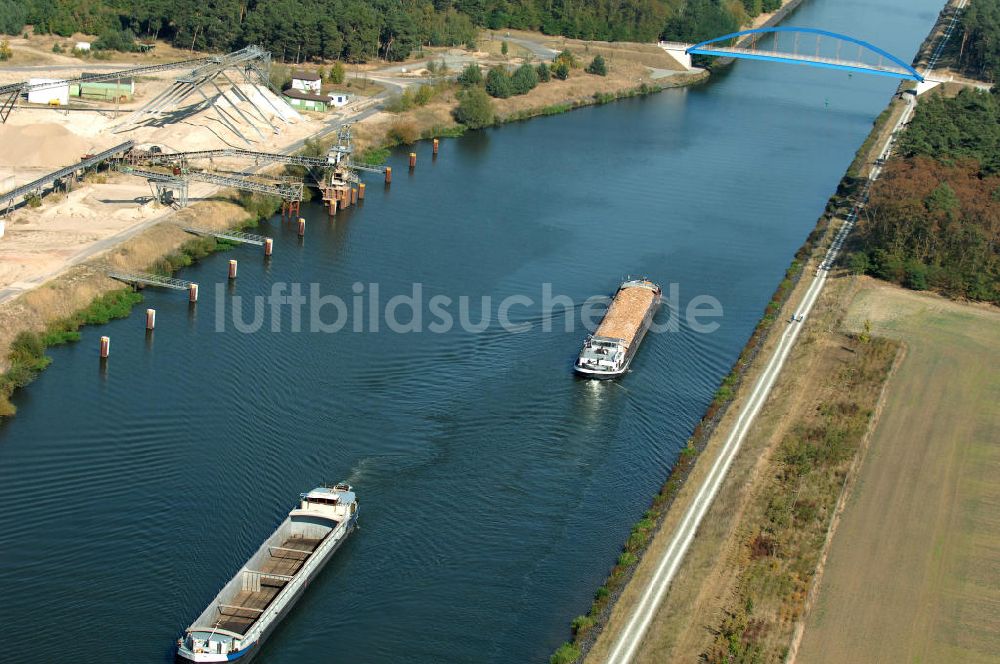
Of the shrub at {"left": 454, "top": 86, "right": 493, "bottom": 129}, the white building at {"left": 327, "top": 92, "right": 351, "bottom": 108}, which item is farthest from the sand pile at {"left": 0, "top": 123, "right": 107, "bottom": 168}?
the shrub at {"left": 454, "top": 86, "right": 493, "bottom": 129}

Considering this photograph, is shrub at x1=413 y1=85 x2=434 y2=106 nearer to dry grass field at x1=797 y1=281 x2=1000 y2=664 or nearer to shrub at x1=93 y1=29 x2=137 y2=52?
shrub at x1=93 y1=29 x2=137 y2=52

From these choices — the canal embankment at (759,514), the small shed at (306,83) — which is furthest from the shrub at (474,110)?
the canal embankment at (759,514)

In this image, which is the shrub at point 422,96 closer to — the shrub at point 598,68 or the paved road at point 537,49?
the shrub at point 598,68

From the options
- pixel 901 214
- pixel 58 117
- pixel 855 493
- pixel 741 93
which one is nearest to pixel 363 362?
pixel 855 493

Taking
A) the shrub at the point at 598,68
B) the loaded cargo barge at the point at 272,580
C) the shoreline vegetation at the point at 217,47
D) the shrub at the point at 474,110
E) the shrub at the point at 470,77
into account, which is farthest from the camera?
the shrub at the point at 598,68

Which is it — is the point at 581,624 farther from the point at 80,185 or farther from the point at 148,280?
the point at 80,185

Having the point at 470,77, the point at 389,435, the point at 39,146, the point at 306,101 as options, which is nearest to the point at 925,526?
the point at 389,435

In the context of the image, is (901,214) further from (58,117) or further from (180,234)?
(58,117)
